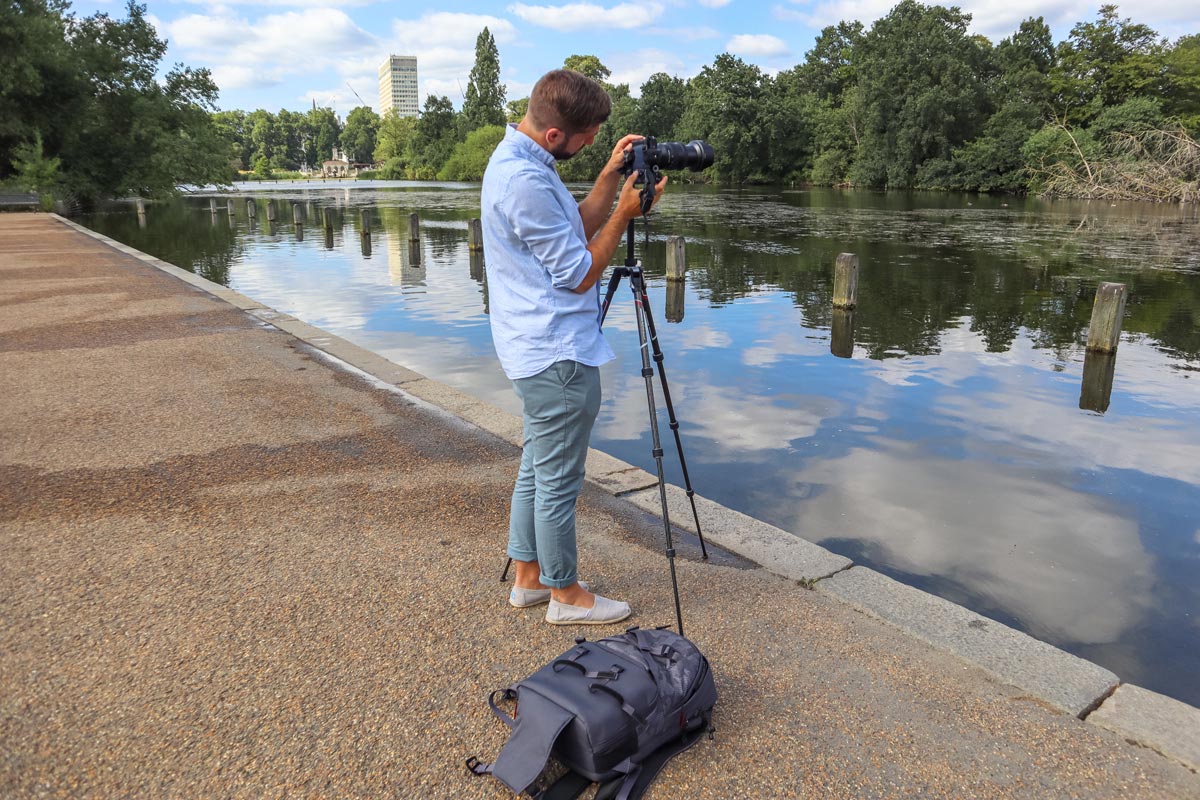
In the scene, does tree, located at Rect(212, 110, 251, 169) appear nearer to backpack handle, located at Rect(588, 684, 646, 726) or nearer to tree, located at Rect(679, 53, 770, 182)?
tree, located at Rect(679, 53, 770, 182)

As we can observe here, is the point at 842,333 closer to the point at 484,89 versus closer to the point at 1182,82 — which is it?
the point at 1182,82

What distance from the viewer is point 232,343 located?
8.55 metres

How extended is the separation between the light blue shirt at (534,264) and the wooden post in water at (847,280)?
10318 millimetres

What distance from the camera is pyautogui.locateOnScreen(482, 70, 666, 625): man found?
2.65m

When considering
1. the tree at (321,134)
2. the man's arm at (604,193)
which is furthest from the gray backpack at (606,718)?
the tree at (321,134)

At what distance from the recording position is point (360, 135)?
164875mm

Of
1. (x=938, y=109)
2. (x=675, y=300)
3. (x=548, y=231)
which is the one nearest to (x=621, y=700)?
(x=548, y=231)

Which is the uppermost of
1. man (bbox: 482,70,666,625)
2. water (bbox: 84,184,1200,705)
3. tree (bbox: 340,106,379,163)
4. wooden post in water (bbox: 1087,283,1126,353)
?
tree (bbox: 340,106,379,163)

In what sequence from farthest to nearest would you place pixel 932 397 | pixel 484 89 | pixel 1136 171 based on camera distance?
pixel 484 89, pixel 1136 171, pixel 932 397

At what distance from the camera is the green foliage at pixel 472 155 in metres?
87.5

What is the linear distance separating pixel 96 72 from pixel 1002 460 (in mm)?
44160

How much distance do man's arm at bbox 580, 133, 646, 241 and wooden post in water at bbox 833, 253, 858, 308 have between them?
10.1m

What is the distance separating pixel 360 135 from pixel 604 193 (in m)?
178

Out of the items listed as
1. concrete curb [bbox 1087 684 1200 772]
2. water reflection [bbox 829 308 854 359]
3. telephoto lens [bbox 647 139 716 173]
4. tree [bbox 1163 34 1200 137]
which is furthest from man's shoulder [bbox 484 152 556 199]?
tree [bbox 1163 34 1200 137]
